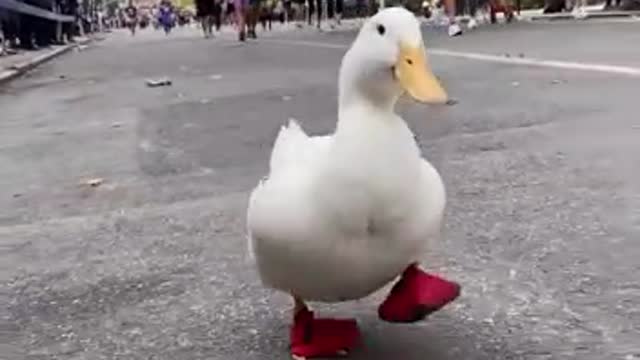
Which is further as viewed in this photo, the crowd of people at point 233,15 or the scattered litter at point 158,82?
the crowd of people at point 233,15

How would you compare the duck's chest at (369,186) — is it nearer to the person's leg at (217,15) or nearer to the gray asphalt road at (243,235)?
the gray asphalt road at (243,235)

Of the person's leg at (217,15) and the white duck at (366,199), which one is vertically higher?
the white duck at (366,199)

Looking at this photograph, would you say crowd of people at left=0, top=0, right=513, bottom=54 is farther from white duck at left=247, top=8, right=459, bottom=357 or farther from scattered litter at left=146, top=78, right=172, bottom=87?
white duck at left=247, top=8, right=459, bottom=357

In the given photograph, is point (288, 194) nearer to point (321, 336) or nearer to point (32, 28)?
point (321, 336)

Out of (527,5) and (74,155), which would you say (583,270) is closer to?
(74,155)

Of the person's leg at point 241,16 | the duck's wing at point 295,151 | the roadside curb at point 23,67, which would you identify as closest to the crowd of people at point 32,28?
the roadside curb at point 23,67

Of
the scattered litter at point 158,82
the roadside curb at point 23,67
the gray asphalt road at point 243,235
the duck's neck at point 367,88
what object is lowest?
the roadside curb at point 23,67

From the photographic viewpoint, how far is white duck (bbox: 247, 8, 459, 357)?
7.29 ft

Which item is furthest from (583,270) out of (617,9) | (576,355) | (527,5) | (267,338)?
(527,5)

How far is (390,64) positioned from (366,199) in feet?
0.91

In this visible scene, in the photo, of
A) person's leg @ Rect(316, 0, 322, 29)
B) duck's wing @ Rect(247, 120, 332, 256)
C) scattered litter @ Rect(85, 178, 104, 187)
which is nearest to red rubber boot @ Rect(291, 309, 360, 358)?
duck's wing @ Rect(247, 120, 332, 256)

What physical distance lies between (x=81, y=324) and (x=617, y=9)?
23.5 metres

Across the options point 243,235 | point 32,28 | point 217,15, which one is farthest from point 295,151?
point 217,15

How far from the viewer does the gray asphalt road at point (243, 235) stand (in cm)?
273
